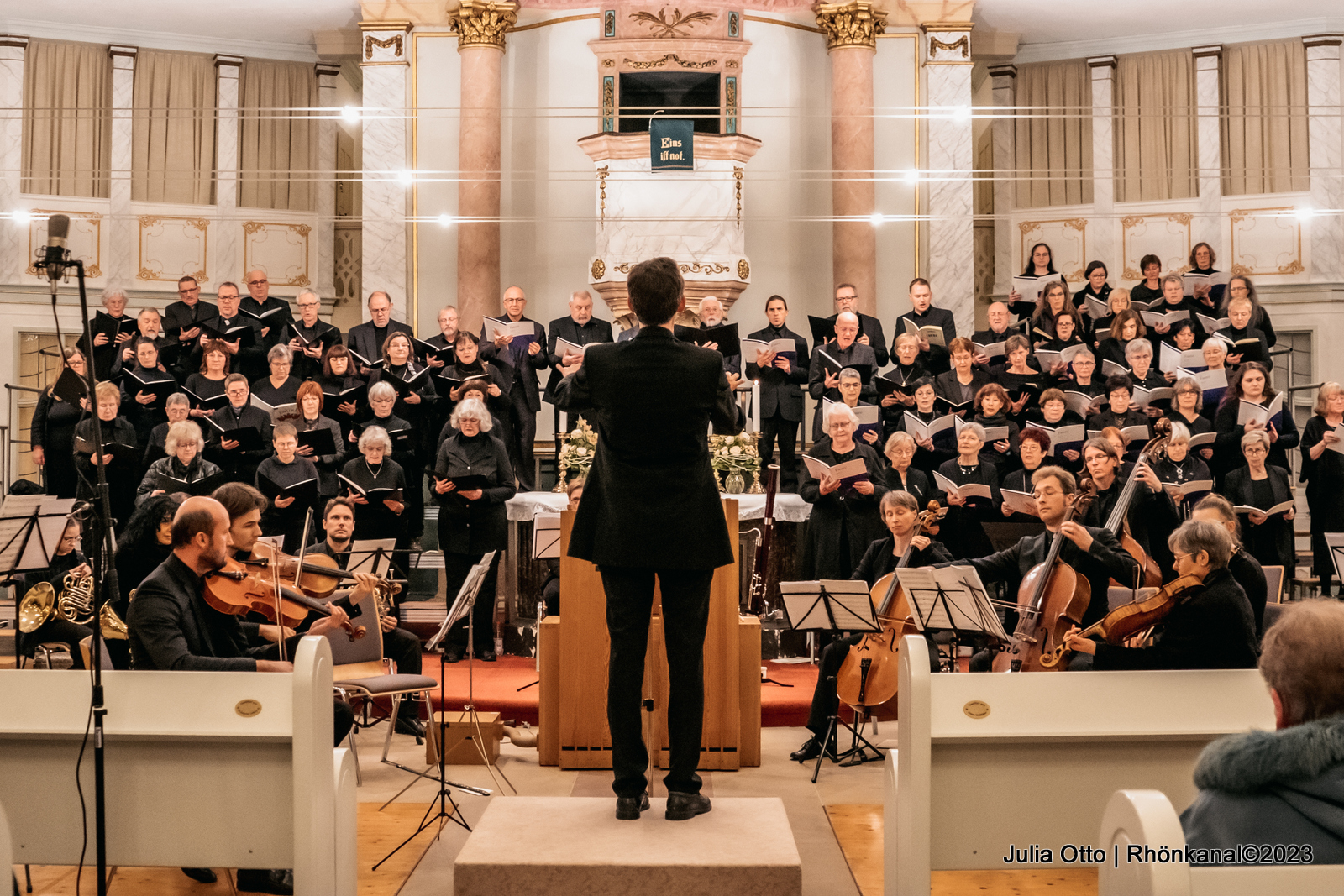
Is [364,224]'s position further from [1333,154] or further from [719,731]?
[1333,154]

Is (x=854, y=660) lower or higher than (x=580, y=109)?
lower

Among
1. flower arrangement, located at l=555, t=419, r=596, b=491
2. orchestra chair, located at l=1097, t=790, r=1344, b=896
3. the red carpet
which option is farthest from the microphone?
flower arrangement, located at l=555, t=419, r=596, b=491

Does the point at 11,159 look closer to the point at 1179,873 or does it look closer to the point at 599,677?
the point at 599,677

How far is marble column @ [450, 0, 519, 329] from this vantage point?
38.1 feet

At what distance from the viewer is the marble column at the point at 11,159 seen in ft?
39.5

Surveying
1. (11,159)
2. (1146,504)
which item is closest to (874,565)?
(1146,504)

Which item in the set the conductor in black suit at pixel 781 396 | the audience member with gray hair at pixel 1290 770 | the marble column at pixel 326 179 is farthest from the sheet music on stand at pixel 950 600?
the marble column at pixel 326 179

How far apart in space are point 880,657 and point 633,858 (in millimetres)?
2521

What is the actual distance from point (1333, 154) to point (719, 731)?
32.1ft

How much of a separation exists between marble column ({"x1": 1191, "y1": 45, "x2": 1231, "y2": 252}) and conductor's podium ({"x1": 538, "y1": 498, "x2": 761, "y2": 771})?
28.9 feet

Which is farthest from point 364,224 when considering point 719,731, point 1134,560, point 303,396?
point 1134,560

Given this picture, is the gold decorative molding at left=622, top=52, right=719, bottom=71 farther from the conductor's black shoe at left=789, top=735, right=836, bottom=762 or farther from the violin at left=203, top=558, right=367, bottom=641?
the violin at left=203, top=558, right=367, bottom=641

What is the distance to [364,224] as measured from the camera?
38.8ft

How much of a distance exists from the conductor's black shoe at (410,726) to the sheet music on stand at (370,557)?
0.76 m
